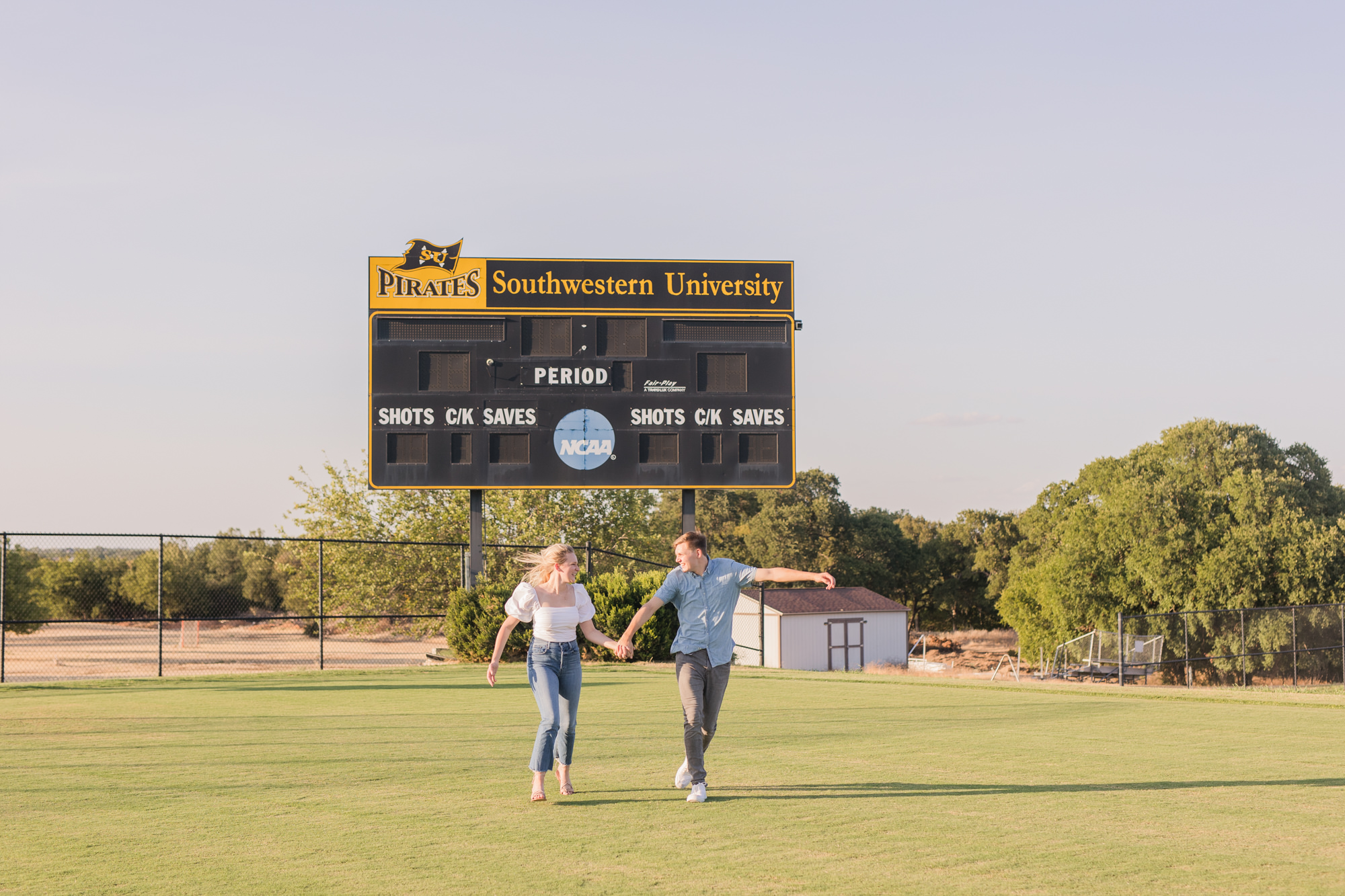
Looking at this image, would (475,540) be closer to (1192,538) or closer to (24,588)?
(24,588)

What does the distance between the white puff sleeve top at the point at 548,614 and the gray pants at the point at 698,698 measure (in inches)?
29.2

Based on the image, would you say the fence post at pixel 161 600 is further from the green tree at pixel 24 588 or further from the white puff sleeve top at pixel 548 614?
the green tree at pixel 24 588

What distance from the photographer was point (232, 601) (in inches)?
2849

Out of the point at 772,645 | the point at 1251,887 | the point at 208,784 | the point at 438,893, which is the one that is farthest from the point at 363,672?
the point at 772,645

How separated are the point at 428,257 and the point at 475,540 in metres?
5.61

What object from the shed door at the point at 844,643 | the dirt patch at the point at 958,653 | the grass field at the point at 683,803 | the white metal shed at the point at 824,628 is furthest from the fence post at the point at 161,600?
the shed door at the point at 844,643

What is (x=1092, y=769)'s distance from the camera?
8.73m

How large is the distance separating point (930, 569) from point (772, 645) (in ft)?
86.0

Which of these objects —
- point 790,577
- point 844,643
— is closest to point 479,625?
point 790,577

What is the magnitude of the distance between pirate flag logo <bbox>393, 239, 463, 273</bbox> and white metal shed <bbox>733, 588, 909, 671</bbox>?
89.9ft

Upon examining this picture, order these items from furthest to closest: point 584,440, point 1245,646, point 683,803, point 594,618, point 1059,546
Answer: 1. point 1059,546
2. point 1245,646
3. point 594,618
4. point 584,440
5. point 683,803

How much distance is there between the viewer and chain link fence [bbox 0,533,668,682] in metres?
32.8

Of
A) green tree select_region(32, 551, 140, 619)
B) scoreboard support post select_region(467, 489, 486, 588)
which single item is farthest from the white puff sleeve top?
green tree select_region(32, 551, 140, 619)

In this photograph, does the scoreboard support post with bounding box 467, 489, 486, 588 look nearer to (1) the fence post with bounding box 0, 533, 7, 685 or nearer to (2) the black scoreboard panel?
(2) the black scoreboard panel
